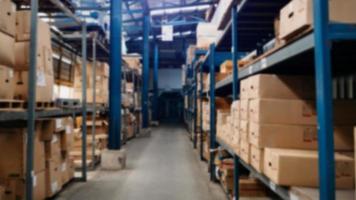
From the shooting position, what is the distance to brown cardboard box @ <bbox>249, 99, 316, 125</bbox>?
6.59 feet

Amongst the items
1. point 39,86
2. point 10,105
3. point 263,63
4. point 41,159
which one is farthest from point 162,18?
point 263,63

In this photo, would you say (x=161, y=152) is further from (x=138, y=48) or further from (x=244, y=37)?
(x=138, y=48)

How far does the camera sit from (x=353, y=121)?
74.7 inches

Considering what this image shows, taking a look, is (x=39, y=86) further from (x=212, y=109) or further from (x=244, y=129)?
(x=212, y=109)

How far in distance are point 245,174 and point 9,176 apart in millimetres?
2489

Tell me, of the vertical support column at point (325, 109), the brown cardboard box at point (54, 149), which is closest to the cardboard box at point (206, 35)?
the brown cardboard box at point (54, 149)

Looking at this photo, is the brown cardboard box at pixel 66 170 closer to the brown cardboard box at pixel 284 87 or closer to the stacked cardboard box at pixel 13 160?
the stacked cardboard box at pixel 13 160

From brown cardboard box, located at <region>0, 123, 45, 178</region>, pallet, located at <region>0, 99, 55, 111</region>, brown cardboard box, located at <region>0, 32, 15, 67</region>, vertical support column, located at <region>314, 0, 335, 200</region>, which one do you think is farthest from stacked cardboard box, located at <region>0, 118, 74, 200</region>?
vertical support column, located at <region>314, 0, 335, 200</region>

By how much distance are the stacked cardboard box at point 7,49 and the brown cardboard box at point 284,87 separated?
6.37ft

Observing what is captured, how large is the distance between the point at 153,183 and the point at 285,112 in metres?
2.89

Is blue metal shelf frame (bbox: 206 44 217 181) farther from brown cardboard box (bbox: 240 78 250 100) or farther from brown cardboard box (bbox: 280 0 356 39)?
brown cardboard box (bbox: 280 0 356 39)

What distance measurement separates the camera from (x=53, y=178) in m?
3.78

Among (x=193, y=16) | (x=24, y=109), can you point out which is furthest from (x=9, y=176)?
(x=193, y=16)

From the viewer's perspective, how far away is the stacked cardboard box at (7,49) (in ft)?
8.61
